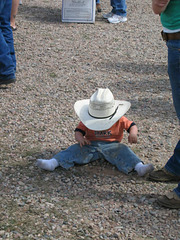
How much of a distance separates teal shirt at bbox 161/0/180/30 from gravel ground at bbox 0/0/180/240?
4.22 feet

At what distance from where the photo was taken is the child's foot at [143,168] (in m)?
3.28

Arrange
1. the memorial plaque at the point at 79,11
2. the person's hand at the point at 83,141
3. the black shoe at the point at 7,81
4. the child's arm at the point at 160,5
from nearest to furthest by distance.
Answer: the child's arm at the point at 160,5, the person's hand at the point at 83,141, the black shoe at the point at 7,81, the memorial plaque at the point at 79,11

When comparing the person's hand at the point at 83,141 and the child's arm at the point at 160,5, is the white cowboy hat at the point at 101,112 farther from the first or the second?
the child's arm at the point at 160,5

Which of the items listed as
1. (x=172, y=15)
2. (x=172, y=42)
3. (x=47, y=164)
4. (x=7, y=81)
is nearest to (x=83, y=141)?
(x=47, y=164)

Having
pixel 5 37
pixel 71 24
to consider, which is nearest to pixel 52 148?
pixel 5 37

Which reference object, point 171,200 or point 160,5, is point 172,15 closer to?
point 160,5

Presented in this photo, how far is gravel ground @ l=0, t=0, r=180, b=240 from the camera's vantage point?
2840 millimetres

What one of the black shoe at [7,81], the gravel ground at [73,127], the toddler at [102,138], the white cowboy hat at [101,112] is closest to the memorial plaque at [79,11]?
the gravel ground at [73,127]

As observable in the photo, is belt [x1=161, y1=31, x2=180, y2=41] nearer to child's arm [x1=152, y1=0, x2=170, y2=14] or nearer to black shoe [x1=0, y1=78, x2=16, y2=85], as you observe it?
child's arm [x1=152, y1=0, x2=170, y2=14]

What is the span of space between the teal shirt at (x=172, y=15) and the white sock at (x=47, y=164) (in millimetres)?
1438

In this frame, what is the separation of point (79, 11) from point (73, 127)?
4.14 metres

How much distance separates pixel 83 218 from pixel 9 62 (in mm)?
2684

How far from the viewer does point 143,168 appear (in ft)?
10.8

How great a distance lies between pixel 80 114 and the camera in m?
3.44
